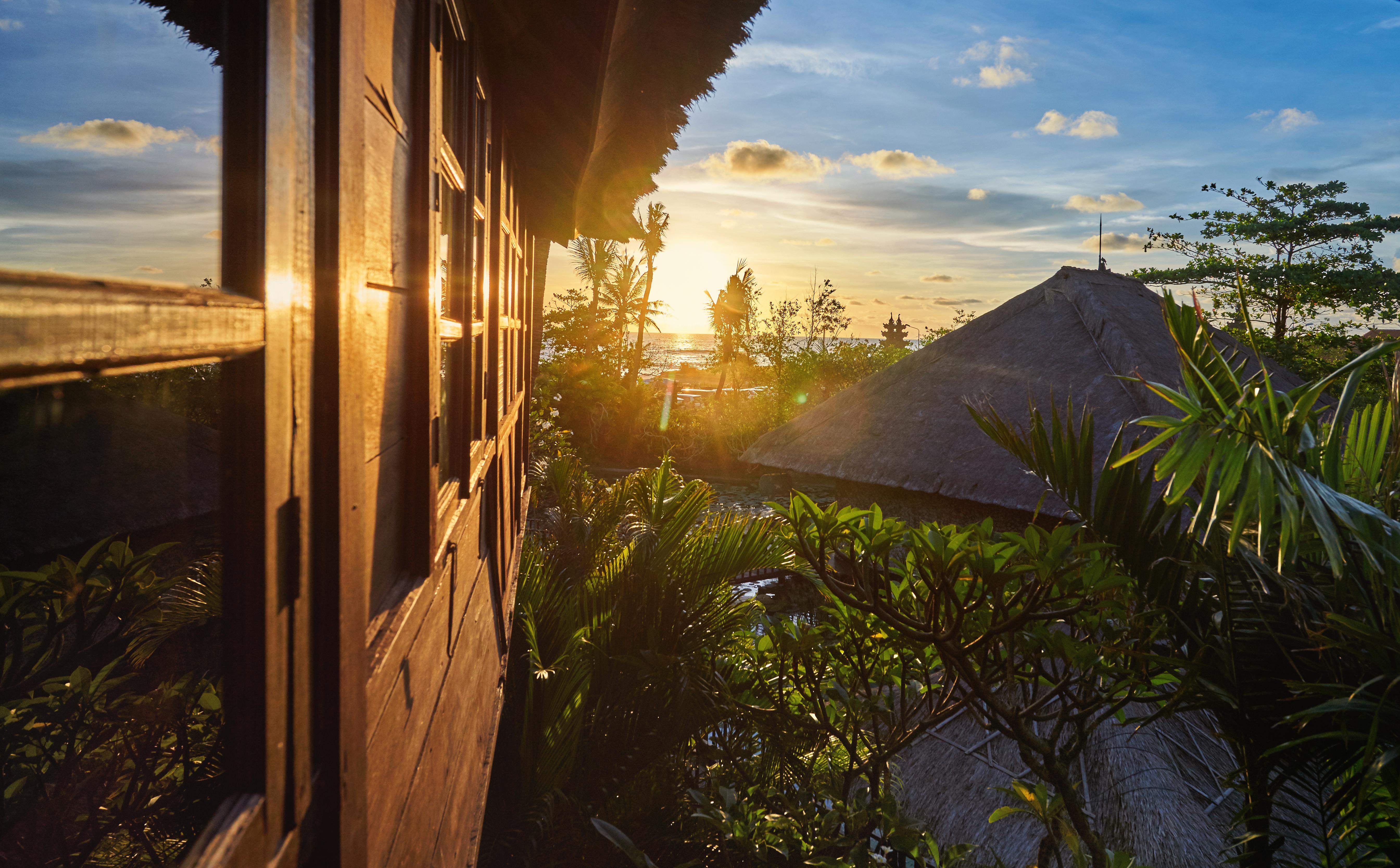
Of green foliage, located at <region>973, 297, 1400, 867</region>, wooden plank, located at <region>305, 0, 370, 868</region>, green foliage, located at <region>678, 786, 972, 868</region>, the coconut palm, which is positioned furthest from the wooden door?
green foliage, located at <region>973, 297, 1400, 867</region>

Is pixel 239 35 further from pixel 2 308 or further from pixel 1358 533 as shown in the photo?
pixel 1358 533

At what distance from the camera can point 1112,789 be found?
3.80 metres

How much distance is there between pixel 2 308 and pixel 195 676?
40 cm

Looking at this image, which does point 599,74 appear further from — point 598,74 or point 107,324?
point 107,324

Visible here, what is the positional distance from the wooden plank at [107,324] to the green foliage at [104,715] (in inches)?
5.6

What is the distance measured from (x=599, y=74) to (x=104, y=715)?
2.07 m

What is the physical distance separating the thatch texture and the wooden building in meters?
2.47

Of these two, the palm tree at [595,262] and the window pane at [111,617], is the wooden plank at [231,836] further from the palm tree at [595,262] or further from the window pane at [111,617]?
the palm tree at [595,262]

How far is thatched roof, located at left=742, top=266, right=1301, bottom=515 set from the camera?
634 cm

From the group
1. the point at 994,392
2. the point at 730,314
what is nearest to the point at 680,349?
the point at 730,314

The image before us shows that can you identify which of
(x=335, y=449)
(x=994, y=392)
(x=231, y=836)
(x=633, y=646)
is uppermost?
(x=335, y=449)

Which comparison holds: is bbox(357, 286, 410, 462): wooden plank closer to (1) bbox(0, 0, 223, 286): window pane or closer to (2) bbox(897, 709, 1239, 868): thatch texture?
(1) bbox(0, 0, 223, 286): window pane

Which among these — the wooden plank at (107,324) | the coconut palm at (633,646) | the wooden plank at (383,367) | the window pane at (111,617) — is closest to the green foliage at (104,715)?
the window pane at (111,617)

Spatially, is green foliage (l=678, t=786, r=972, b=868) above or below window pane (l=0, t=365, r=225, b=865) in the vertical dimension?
below
